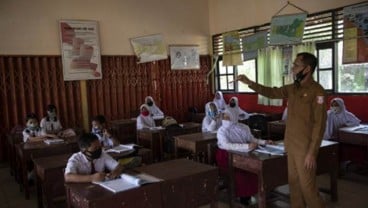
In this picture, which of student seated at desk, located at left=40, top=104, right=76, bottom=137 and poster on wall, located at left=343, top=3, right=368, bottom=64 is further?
student seated at desk, located at left=40, top=104, right=76, bottom=137

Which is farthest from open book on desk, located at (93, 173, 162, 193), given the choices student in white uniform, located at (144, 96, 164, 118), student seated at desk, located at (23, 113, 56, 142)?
student in white uniform, located at (144, 96, 164, 118)

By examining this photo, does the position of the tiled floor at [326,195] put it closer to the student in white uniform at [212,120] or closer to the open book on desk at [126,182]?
the student in white uniform at [212,120]

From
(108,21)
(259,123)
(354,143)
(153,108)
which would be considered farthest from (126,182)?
(108,21)

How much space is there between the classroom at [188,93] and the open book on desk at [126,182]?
0.06 metres

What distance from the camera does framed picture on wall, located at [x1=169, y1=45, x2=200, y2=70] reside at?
880cm

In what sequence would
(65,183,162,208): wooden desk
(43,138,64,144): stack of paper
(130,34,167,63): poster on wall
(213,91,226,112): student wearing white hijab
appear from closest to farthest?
(65,183,162,208): wooden desk
(43,138,64,144): stack of paper
(130,34,167,63): poster on wall
(213,91,226,112): student wearing white hijab

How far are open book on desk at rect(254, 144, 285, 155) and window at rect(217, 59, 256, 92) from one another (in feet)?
15.2

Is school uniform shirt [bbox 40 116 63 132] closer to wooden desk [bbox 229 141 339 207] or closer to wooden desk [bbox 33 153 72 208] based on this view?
wooden desk [bbox 33 153 72 208]

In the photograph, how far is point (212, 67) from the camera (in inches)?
374

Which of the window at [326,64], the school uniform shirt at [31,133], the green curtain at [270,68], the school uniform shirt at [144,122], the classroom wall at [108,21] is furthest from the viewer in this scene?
the green curtain at [270,68]

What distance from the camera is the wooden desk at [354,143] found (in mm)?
4527

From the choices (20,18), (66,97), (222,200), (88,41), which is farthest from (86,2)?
(222,200)

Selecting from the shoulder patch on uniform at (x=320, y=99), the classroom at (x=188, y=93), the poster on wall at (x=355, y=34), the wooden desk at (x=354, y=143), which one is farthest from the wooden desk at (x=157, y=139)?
the poster on wall at (x=355, y=34)

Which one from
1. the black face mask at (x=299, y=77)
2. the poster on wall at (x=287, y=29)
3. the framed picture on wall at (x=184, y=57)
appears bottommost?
the black face mask at (x=299, y=77)
